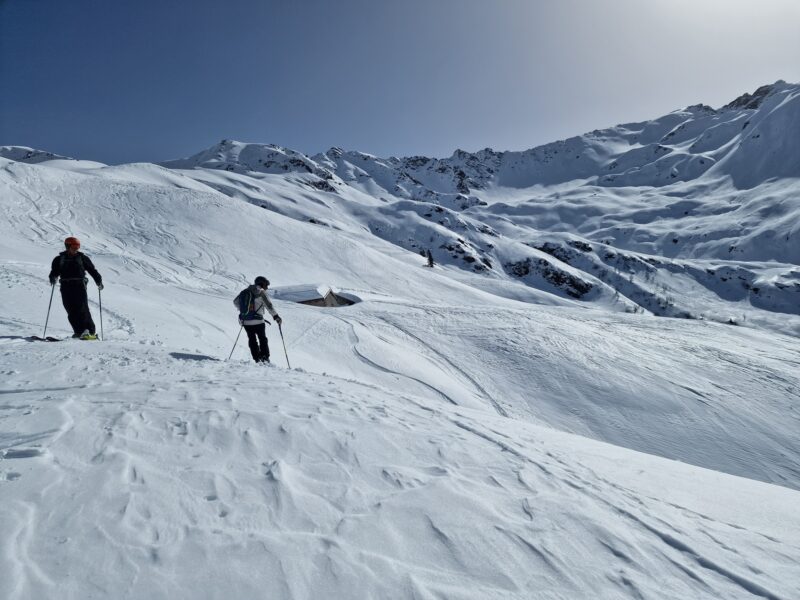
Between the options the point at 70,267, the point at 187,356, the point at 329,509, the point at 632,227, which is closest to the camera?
the point at 329,509

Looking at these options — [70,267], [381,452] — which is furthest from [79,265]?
[381,452]

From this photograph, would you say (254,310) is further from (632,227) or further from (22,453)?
(632,227)

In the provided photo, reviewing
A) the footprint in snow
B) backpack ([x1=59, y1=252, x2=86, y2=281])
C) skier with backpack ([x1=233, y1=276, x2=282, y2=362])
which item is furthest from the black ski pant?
the footprint in snow

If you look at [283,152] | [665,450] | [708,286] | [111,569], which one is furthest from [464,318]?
[283,152]

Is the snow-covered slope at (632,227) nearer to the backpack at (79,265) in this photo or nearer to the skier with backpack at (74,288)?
the backpack at (79,265)

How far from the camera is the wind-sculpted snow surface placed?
104 inches

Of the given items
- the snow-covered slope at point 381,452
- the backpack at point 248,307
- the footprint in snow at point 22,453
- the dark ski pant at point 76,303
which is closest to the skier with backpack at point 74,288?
the dark ski pant at point 76,303

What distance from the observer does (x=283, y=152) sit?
170 m

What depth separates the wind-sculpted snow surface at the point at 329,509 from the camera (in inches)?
104

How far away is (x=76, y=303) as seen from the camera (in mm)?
8984

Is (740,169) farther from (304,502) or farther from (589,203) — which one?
(304,502)

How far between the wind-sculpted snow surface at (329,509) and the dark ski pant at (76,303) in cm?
377

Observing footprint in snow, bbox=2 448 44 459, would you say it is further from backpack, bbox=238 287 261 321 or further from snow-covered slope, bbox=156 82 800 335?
snow-covered slope, bbox=156 82 800 335

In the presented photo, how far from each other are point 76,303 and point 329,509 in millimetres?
8890
